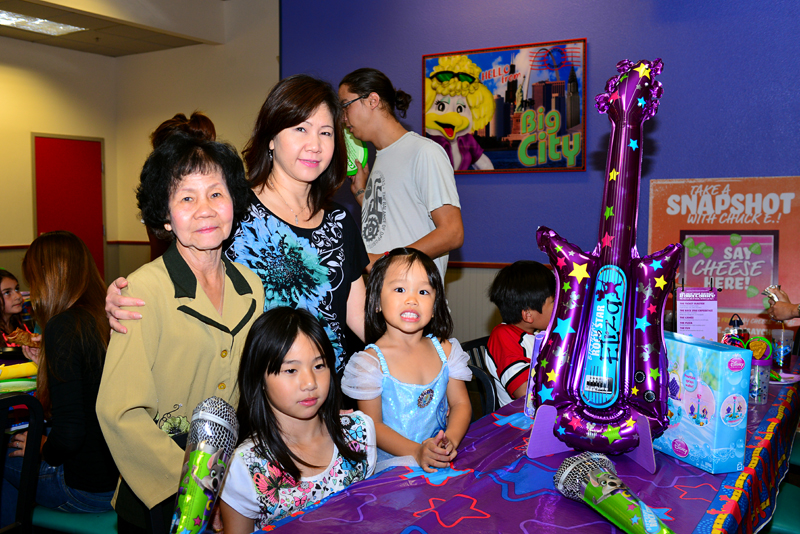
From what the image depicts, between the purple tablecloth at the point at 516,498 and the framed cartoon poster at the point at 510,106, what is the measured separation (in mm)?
2963

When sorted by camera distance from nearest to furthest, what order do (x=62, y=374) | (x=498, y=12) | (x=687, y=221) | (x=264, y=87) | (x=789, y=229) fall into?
1. (x=62, y=374)
2. (x=789, y=229)
3. (x=687, y=221)
4. (x=498, y=12)
5. (x=264, y=87)

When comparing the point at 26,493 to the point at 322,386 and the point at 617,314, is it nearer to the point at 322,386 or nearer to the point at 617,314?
the point at 322,386

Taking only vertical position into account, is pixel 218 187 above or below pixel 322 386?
above

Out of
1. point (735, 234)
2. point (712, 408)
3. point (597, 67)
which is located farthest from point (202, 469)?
point (597, 67)

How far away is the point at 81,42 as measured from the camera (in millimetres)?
7090

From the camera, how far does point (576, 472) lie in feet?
3.45

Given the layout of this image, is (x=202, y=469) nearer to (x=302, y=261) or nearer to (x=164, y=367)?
(x=164, y=367)

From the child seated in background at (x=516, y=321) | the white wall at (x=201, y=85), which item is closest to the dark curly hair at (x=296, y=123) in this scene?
the child seated in background at (x=516, y=321)

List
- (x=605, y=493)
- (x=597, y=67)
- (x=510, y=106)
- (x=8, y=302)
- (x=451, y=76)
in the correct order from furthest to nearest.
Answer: (x=451, y=76)
(x=510, y=106)
(x=597, y=67)
(x=8, y=302)
(x=605, y=493)

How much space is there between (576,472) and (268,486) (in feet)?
1.95

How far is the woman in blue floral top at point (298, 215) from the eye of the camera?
1.54m

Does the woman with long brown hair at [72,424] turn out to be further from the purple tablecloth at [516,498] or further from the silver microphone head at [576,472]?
the silver microphone head at [576,472]

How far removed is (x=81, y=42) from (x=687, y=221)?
6823 mm

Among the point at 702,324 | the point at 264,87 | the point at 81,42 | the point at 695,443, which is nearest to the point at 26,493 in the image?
the point at 695,443
